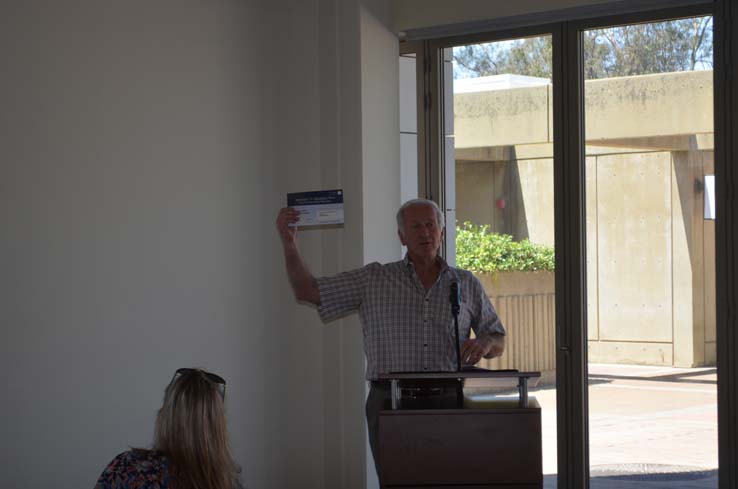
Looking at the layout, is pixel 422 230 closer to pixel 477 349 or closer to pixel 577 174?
pixel 477 349

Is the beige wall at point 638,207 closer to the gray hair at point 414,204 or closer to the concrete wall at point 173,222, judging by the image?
the concrete wall at point 173,222

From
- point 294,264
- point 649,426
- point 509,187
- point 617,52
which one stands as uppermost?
point 617,52

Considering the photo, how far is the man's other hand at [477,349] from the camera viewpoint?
3643mm

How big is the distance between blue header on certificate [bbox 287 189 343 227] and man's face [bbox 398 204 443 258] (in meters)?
0.40

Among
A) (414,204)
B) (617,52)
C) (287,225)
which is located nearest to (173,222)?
(287,225)

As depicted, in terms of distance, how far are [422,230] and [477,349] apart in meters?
0.65

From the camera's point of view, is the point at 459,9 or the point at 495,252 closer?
the point at 459,9

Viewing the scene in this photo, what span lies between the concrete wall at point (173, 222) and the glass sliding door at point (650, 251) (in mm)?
1227

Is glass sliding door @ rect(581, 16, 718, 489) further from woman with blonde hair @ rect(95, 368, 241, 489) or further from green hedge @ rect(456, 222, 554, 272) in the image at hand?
woman with blonde hair @ rect(95, 368, 241, 489)

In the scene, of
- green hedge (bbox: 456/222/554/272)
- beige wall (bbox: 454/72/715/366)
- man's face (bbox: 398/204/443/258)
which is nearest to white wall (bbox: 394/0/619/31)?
beige wall (bbox: 454/72/715/366)

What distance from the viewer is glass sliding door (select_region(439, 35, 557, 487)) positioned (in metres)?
5.33

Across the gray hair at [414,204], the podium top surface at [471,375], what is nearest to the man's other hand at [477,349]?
the podium top surface at [471,375]

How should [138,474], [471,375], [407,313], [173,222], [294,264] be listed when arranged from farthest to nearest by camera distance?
1. [173,222]
2. [294,264]
3. [407,313]
4. [471,375]
5. [138,474]

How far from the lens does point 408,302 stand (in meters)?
4.10
